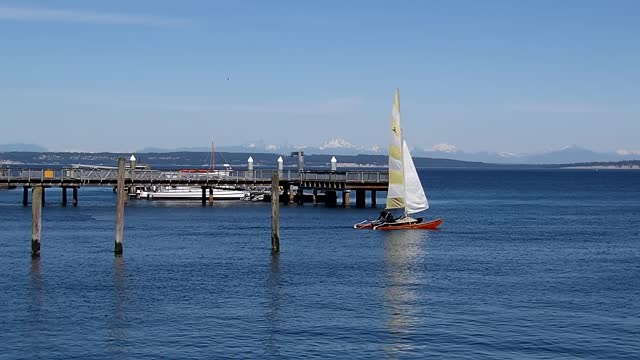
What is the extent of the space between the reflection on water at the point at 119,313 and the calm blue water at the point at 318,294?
0.31 feet

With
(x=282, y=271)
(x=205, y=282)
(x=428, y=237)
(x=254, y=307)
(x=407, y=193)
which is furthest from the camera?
(x=407, y=193)

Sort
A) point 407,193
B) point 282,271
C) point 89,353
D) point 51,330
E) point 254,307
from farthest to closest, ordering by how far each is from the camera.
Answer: point 407,193 < point 282,271 < point 254,307 < point 51,330 < point 89,353

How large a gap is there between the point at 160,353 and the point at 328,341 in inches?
253

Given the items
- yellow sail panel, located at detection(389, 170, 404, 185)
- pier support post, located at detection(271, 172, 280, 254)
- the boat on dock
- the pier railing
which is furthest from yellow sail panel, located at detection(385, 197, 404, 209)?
the boat on dock

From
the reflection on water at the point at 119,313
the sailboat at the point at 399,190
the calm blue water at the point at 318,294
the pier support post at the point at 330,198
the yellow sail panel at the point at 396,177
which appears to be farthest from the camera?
the pier support post at the point at 330,198

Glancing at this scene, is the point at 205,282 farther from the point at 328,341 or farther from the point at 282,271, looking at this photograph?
the point at 328,341

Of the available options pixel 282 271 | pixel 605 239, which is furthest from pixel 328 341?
pixel 605 239

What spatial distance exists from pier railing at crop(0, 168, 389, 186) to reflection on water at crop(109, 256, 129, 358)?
175ft

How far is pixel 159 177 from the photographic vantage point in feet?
388

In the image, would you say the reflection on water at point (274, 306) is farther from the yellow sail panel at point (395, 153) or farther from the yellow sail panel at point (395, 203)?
the yellow sail panel at point (395, 153)

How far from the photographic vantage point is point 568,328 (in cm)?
4403

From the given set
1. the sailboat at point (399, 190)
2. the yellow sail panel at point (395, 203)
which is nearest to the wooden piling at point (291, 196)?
the sailboat at point (399, 190)

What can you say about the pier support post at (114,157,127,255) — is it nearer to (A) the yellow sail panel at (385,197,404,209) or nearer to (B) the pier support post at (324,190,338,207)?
(A) the yellow sail panel at (385,197,404,209)

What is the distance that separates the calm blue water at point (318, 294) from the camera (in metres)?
40.8
